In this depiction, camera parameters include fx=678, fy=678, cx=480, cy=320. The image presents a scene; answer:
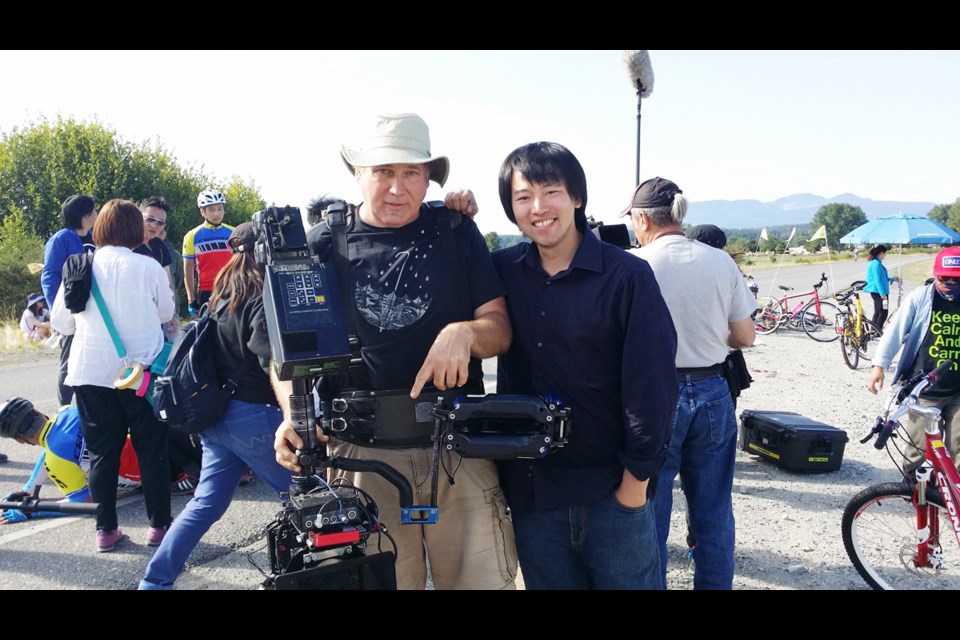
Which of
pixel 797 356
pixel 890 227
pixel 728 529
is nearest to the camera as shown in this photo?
pixel 728 529

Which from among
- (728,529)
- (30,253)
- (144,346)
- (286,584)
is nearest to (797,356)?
(728,529)

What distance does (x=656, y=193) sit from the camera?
3.54 metres

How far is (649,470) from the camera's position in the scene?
81.0 inches

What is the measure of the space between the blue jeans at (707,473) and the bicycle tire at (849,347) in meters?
9.09

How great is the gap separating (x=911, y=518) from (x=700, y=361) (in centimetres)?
169

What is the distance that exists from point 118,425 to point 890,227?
581 inches

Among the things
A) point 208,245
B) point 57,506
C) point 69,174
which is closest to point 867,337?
point 208,245

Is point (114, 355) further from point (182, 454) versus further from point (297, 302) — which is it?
point (297, 302)

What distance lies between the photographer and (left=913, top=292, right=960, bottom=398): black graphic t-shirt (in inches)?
151

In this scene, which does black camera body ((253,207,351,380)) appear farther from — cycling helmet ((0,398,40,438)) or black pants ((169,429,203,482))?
cycling helmet ((0,398,40,438))

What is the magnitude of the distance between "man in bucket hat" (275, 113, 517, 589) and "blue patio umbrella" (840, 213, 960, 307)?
43.5ft

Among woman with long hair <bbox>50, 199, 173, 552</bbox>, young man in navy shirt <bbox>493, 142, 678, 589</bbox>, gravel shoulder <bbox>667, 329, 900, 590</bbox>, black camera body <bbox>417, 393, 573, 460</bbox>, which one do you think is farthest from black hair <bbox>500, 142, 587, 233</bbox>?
woman with long hair <bbox>50, 199, 173, 552</bbox>

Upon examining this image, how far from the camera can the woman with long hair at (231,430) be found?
3254mm
